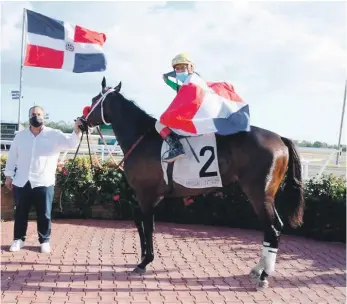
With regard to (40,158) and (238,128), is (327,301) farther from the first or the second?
(40,158)

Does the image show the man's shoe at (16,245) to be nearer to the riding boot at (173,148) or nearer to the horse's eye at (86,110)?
the horse's eye at (86,110)

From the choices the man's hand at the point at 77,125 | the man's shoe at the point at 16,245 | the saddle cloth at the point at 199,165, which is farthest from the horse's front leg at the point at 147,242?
the man's shoe at the point at 16,245

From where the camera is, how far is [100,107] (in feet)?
17.5

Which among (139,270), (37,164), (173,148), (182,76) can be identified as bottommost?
(139,270)

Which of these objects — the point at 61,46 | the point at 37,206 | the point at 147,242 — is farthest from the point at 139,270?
the point at 61,46

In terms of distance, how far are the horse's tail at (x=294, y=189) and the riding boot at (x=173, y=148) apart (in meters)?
1.27

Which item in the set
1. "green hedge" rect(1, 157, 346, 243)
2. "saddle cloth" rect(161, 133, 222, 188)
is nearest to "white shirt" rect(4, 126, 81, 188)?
"saddle cloth" rect(161, 133, 222, 188)

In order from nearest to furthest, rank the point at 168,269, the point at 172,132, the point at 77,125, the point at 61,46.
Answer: the point at 172,132 → the point at 168,269 → the point at 77,125 → the point at 61,46

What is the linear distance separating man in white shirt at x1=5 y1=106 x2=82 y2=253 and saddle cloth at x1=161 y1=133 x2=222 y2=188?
5.14ft

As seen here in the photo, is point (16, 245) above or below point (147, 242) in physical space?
below

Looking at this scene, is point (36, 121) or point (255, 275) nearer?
point (255, 275)

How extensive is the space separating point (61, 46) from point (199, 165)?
18.3ft

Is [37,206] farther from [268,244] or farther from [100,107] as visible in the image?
[268,244]

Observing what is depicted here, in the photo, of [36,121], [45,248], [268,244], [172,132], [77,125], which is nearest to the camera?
[268,244]
